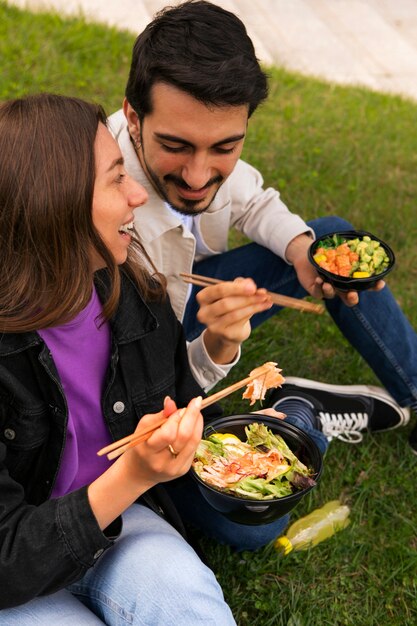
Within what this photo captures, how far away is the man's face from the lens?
2.22m

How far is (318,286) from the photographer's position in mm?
2639

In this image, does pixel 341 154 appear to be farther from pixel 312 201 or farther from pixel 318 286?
pixel 318 286

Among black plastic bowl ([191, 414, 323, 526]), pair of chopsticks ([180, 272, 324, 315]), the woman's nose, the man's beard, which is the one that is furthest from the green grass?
the woman's nose

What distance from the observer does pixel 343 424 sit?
117 inches

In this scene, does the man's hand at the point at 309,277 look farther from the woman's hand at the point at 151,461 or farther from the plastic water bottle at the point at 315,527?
the woman's hand at the point at 151,461

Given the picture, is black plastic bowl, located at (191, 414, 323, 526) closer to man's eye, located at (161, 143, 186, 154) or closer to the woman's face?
the woman's face

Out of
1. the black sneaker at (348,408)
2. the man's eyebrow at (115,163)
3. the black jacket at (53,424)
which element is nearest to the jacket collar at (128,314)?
the black jacket at (53,424)

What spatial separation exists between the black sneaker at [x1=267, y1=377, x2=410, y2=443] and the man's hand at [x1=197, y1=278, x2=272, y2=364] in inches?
32.7

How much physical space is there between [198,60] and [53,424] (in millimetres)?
1066

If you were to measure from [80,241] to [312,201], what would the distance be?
105 inches

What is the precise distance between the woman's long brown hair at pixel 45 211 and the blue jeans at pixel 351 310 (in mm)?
1033

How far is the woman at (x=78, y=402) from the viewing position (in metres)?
1.71

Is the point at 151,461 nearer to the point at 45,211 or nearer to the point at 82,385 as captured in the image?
the point at 82,385

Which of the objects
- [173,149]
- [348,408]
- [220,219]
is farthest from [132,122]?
[348,408]
